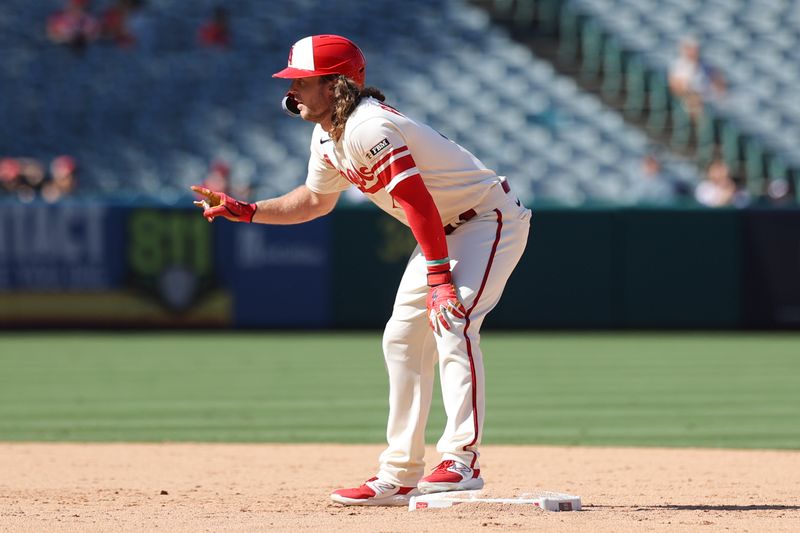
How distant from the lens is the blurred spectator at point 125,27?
19.3 meters

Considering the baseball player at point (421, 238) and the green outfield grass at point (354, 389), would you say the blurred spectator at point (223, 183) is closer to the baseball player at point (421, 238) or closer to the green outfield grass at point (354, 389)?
the green outfield grass at point (354, 389)

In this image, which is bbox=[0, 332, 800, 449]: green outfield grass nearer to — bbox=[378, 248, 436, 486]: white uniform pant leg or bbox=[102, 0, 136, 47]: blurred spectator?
bbox=[378, 248, 436, 486]: white uniform pant leg

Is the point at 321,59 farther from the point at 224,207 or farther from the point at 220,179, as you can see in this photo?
the point at 220,179

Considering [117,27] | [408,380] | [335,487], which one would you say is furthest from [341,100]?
[117,27]

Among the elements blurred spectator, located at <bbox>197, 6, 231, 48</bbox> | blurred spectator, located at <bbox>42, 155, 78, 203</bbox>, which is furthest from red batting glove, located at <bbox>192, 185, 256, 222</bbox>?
blurred spectator, located at <bbox>197, 6, 231, 48</bbox>

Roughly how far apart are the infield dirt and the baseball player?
9.0 inches

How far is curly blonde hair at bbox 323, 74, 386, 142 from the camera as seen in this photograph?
4723 millimetres

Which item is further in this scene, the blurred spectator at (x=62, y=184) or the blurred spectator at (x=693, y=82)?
the blurred spectator at (x=693, y=82)

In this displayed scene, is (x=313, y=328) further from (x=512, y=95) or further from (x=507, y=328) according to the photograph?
(x=512, y=95)

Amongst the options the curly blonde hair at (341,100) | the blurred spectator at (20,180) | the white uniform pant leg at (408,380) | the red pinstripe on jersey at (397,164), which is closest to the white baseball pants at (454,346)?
the white uniform pant leg at (408,380)

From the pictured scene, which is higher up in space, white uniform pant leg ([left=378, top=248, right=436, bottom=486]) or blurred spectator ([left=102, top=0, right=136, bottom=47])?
blurred spectator ([left=102, top=0, right=136, bottom=47])

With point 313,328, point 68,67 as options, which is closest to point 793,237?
point 313,328

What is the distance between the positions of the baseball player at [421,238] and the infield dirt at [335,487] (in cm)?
23

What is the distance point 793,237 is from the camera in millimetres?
14367
